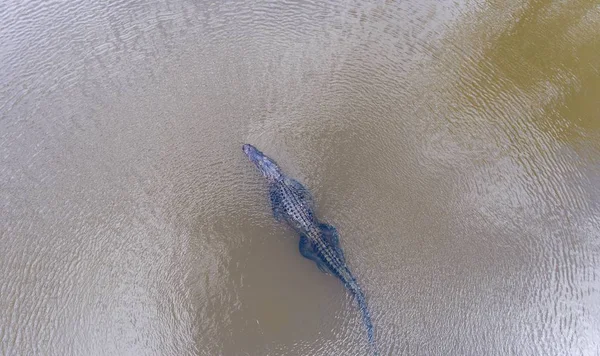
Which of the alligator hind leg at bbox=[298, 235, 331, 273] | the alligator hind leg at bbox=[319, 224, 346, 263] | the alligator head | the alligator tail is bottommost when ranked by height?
the alligator tail

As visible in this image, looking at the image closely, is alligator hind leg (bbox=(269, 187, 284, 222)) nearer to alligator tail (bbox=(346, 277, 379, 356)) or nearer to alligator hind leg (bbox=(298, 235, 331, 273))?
alligator hind leg (bbox=(298, 235, 331, 273))

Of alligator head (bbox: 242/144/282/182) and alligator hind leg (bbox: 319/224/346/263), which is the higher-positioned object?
alligator head (bbox: 242/144/282/182)

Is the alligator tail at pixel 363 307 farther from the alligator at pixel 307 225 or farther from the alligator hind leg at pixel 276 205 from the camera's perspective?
the alligator hind leg at pixel 276 205

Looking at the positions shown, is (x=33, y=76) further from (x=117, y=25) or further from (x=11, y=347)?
(x=11, y=347)

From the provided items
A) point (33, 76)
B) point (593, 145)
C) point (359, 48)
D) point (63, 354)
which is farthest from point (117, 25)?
point (593, 145)

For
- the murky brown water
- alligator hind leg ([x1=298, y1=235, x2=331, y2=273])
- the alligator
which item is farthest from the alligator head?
alligator hind leg ([x1=298, y1=235, x2=331, y2=273])

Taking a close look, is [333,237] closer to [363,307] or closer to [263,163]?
[363,307]

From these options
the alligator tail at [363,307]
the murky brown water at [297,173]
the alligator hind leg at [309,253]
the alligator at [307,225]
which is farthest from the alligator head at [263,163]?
the alligator tail at [363,307]

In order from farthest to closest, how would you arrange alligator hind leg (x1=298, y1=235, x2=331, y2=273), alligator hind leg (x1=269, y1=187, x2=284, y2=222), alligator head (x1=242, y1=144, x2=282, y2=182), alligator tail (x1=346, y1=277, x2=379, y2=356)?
alligator head (x1=242, y1=144, x2=282, y2=182)
alligator hind leg (x1=269, y1=187, x2=284, y2=222)
alligator hind leg (x1=298, y1=235, x2=331, y2=273)
alligator tail (x1=346, y1=277, x2=379, y2=356)
